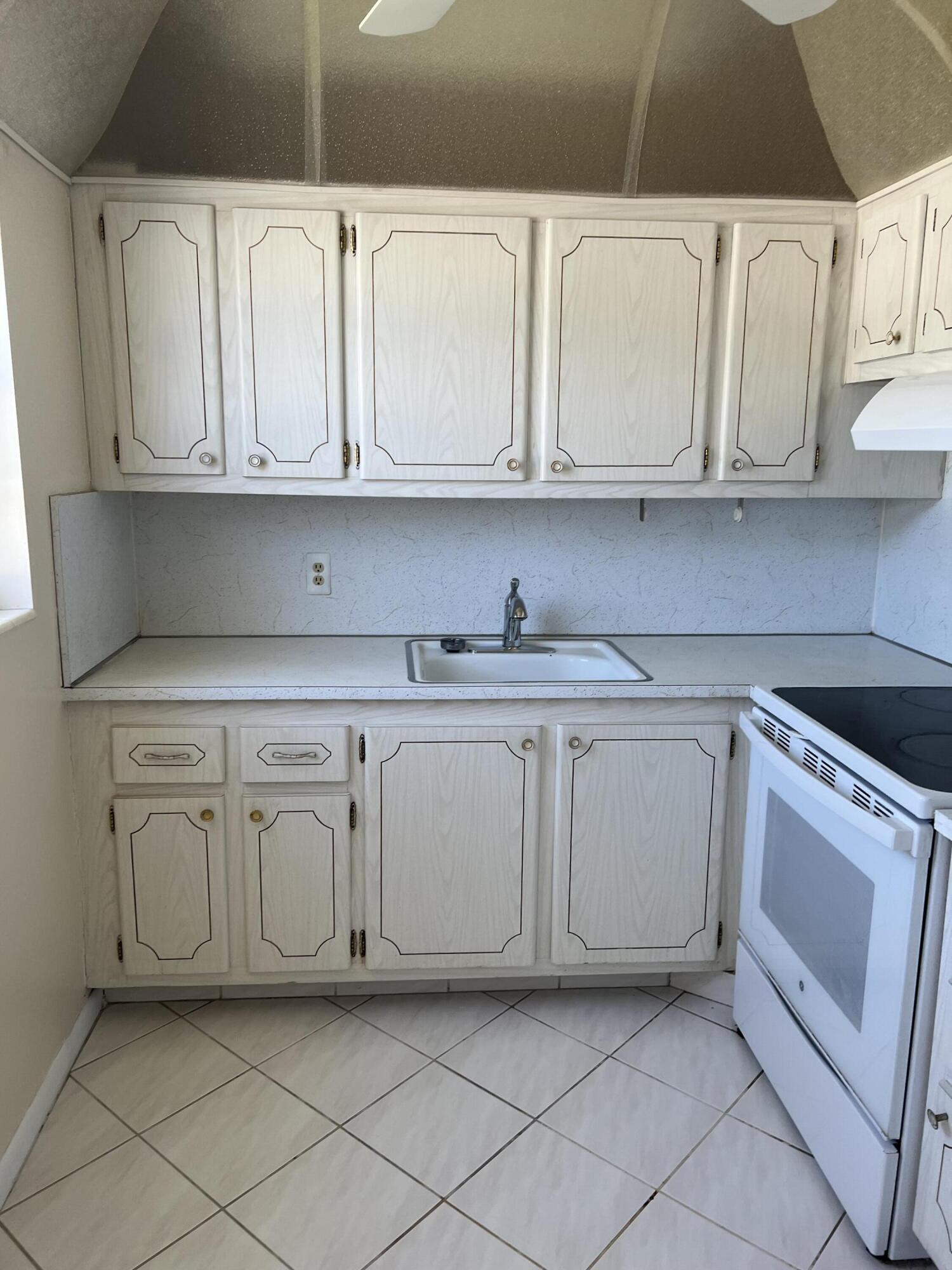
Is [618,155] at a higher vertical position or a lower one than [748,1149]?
higher

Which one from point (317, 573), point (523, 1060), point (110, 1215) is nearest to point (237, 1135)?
point (110, 1215)

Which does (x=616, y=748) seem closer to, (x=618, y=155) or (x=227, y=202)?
(x=618, y=155)

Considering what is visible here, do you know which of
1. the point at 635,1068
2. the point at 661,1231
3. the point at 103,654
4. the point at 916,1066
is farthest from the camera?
the point at 103,654

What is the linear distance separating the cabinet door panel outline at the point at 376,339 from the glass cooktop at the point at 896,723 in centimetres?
92

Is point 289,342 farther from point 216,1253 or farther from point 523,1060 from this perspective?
point 216,1253

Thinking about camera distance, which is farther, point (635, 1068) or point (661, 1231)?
point (635, 1068)

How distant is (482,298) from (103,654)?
1.34 metres

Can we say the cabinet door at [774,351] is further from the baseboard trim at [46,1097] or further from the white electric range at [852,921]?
the baseboard trim at [46,1097]

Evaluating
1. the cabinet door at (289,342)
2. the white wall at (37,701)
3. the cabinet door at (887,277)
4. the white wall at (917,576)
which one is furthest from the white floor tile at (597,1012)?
the cabinet door at (887,277)

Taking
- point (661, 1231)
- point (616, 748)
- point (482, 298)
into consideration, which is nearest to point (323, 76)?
point (482, 298)

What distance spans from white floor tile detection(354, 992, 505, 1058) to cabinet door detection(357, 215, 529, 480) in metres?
1.39

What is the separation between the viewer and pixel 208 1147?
192 cm

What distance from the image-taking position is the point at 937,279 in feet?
6.67

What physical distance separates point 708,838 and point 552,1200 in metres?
0.92
